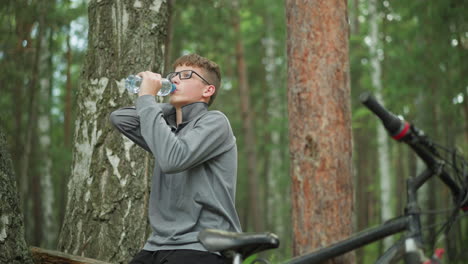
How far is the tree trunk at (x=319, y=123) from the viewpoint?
348cm

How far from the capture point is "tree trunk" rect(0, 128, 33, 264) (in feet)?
13.3

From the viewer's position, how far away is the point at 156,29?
528 cm

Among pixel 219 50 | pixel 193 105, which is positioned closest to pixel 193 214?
pixel 193 105

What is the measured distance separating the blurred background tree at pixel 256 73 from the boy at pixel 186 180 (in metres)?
4.96

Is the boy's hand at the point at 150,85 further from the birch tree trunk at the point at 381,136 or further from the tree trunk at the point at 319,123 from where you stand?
the birch tree trunk at the point at 381,136

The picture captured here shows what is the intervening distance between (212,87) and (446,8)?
9.18m

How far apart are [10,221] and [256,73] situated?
19.4 metres

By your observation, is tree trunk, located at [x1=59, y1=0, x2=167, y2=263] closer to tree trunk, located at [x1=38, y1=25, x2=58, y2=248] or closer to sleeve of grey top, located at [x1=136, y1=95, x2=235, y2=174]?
sleeve of grey top, located at [x1=136, y1=95, x2=235, y2=174]

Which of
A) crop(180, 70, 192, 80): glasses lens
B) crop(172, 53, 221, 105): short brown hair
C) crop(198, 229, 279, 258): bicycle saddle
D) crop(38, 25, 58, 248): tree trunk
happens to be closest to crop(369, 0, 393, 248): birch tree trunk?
crop(38, 25, 58, 248): tree trunk

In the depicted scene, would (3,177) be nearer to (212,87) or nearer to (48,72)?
(212,87)

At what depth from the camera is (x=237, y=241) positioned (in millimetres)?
2830

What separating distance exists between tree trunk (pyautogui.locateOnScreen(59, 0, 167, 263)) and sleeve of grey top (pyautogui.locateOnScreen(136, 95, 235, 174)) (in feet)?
5.70

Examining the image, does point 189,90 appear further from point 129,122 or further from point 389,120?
point 389,120

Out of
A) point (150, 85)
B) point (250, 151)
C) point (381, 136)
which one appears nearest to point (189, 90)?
point (150, 85)
